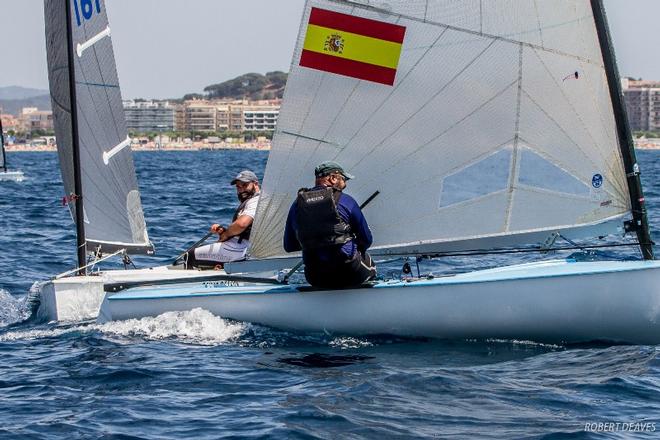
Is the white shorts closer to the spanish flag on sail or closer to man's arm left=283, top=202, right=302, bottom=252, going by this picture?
man's arm left=283, top=202, right=302, bottom=252

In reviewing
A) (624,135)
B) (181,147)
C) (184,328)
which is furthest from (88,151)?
(181,147)

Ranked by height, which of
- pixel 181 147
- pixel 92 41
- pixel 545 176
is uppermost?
pixel 181 147

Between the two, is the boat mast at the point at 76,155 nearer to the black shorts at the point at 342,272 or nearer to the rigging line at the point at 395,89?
the black shorts at the point at 342,272

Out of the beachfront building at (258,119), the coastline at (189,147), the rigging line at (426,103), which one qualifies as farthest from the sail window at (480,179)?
the beachfront building at (258,119)

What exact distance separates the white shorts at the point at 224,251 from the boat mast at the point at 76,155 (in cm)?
99

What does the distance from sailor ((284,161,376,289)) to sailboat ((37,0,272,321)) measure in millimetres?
1719

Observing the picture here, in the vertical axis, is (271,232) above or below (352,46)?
below

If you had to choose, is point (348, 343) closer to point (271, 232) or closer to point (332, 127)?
point (271, 232)

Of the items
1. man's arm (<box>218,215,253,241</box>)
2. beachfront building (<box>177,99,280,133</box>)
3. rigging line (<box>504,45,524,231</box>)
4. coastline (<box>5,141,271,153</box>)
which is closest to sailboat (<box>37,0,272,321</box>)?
man's arm (<box>218,215,253,241</box>)

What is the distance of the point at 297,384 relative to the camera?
709cm

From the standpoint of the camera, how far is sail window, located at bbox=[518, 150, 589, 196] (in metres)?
8.38

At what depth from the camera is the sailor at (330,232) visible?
8.07 m

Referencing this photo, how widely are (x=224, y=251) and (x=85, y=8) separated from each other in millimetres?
2378

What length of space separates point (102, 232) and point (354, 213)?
327cm
